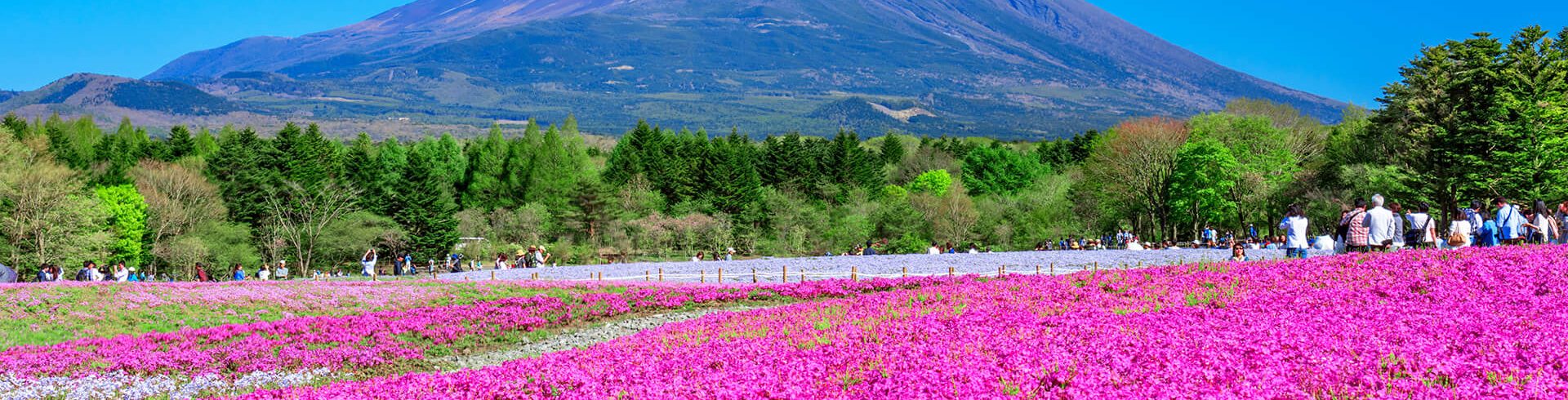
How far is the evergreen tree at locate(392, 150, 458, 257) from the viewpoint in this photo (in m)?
79.8

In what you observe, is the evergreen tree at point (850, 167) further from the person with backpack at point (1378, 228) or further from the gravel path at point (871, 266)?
the person with backpack at point (1378, 228)

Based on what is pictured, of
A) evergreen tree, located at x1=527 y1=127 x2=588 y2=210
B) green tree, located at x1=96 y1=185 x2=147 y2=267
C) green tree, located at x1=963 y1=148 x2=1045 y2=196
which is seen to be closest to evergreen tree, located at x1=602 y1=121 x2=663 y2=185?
evergreen tree, located at x1=527 y1=127 x2=588 y2=210

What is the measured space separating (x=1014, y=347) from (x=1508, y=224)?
1611 cm

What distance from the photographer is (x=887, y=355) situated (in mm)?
10875

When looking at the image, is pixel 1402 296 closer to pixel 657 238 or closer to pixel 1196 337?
pixel 1196 337

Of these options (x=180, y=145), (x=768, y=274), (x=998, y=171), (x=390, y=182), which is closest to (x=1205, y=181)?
(x=768, y=274)

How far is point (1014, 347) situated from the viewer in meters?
10.7

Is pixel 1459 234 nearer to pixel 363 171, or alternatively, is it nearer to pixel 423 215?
pixel 423 215

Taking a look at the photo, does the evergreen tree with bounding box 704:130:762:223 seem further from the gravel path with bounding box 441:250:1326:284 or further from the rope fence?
the rope fence

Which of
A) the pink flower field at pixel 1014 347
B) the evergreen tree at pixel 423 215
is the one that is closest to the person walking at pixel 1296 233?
the pink flower field at pixel 1014 347

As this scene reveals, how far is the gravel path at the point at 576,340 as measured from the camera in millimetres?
18469

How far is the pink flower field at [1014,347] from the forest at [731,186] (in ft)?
132

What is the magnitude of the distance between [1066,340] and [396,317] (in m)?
16.6

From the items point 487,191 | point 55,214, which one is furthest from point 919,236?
point 55,214
